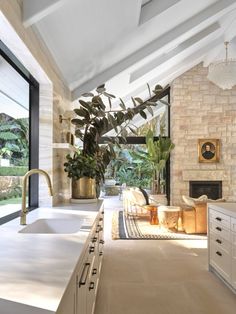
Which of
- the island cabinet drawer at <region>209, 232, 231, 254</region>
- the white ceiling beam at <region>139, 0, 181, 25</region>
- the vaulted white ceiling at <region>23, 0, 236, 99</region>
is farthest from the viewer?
the white ceiling beam at <region>139, 0, 181, 25</region>

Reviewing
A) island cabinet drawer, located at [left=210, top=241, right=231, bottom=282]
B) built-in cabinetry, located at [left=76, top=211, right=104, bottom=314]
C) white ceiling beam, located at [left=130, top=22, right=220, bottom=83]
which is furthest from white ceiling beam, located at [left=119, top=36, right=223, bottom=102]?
built-in cabinetry, located at [left=76, top=211, right=104, bottom=314]

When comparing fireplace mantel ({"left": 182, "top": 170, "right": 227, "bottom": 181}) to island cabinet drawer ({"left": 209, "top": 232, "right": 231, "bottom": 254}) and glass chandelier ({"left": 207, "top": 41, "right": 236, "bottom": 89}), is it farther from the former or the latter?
island cabinet drawer ({"left": 209, "top": 232, "right": 231, "bottom": 254})

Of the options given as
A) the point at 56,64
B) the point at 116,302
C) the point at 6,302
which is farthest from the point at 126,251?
the point at 6,302

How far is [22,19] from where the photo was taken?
2195 millimetres

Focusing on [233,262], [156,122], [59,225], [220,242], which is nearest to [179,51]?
[156,122]

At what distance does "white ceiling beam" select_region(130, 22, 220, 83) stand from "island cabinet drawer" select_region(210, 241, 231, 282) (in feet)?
12.1

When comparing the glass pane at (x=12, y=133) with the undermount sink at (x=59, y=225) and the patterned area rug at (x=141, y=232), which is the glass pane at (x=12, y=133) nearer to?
the undermount sink at (x=59, y=225)

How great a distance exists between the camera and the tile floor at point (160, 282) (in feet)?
9.45

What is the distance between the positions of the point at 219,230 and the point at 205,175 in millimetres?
5131

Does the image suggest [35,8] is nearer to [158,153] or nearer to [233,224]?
[233,224]

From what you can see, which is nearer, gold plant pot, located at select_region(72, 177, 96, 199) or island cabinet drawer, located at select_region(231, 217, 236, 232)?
island cabinet drawer, located at select_region(231, 217, 236, 232)

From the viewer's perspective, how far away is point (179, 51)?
6348mm

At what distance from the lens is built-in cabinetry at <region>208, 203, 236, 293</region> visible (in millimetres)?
3160

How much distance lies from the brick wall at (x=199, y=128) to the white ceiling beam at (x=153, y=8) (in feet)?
16.4
